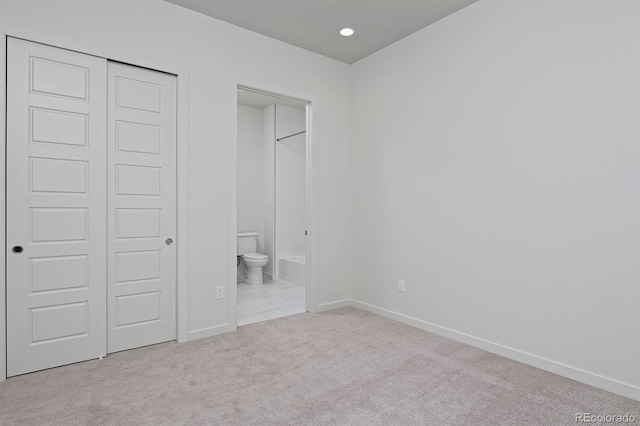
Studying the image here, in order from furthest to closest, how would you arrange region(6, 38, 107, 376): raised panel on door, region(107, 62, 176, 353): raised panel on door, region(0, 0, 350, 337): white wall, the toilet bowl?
1. the toilet bowl
2. region(107, 62, 176, 353): raised panel on door
3. region(0, 0, 350, 337): white wall
4. region(6, 38, 107, 376): raised panel on door

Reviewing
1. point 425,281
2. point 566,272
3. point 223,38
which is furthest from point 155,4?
point 566,272

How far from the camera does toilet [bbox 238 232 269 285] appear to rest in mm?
5262

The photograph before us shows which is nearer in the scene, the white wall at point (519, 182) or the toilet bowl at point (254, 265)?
the white wall at point (519, 182)

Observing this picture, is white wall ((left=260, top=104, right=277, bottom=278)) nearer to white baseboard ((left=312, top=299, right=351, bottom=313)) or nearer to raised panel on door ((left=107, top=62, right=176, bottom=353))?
white baseboard ((left=312, top=299, right=351, bottom=313))

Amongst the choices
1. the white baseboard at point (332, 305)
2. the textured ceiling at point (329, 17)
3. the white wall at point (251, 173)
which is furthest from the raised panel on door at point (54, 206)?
the white wall at point (251, 173)

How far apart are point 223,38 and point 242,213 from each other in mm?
3045

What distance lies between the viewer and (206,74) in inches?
125

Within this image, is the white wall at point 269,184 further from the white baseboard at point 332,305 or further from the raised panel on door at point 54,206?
the raised panel on door at point 54,206

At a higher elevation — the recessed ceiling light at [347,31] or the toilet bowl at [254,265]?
the recessed ceiling light at [347,31]

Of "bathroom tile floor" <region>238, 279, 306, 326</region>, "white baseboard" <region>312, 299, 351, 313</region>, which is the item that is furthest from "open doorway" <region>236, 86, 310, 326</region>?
"white baseboard" <region>312, 299, 351, 313</region>

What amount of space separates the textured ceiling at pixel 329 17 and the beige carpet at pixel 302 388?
2.82 metres

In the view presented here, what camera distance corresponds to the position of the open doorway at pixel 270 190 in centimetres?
557

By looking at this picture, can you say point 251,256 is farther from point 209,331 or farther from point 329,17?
point 329,17

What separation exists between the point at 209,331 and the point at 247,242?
2484 millimetres
